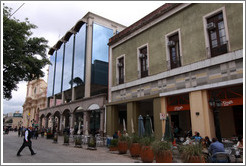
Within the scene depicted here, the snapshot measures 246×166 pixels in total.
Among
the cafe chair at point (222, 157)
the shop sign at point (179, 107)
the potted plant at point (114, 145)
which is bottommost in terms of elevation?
the potted plant at point (114, 145)

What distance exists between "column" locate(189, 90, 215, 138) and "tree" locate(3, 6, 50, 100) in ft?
47.6

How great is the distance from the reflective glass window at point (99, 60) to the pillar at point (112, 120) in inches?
370

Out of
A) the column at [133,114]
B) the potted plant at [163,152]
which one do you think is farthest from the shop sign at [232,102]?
the column at [133,114]

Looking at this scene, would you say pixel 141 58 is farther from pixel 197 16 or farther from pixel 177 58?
pixel 197 16

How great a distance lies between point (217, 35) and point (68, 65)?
27.6m

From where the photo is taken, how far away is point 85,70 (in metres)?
29.6

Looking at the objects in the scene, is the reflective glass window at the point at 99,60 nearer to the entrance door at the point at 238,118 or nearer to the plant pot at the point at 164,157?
the entrance door at the point at 238,118

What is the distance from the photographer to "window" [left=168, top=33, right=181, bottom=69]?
15266 mm

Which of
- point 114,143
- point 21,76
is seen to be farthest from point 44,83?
point 114,143

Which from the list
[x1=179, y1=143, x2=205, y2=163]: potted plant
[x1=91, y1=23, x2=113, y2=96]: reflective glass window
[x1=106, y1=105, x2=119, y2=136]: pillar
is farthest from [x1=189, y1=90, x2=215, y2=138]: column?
[x1=91, y1=23, x2=113, y2=96]: reflective glass window

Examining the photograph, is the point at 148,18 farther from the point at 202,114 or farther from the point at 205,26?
the point at 202,114

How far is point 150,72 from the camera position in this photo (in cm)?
1695

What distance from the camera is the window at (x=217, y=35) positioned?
41.1 feet

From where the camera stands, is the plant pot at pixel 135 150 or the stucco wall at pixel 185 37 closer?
the plant pot at pixel 135 150
